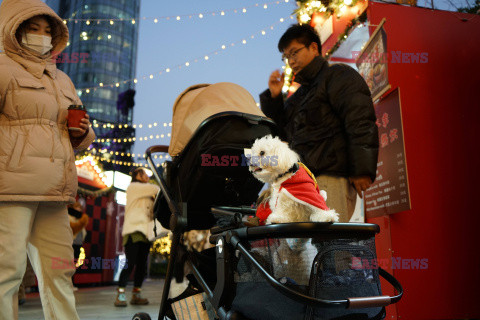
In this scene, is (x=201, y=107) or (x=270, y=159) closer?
(x=270, y=159)

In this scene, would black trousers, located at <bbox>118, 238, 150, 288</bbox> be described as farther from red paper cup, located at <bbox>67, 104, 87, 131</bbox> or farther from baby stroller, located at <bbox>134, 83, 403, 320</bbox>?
red paper cup, located at <bbox>67, 104, 87, 131</bbox>

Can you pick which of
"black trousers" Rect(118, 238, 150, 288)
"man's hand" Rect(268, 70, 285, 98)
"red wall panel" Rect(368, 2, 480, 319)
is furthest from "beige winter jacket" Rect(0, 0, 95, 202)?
"black trousers" Rect(118, 238, 150, 288)

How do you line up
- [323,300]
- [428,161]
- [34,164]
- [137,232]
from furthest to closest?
[137,232]
[428,161]
[34,164]
[323,300]

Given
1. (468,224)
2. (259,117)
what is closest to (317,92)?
(259,117)

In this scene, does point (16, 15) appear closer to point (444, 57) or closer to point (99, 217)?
point (444, 57)

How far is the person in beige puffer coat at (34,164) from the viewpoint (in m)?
1.94

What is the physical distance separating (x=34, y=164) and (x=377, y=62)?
10.2ft

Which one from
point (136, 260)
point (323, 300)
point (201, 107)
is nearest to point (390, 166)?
point (201, 107)

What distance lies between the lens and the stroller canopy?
2.45m

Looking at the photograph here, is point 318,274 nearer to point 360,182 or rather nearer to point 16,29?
point 360,182

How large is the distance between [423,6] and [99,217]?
27.7 ft

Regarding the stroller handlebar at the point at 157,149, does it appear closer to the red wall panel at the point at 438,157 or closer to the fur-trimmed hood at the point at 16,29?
the fur-trimmed hood at the point at 16,29

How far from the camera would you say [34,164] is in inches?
79.7

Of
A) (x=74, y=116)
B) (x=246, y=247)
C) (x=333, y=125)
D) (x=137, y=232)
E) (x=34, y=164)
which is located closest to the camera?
(x=246, y=247)
